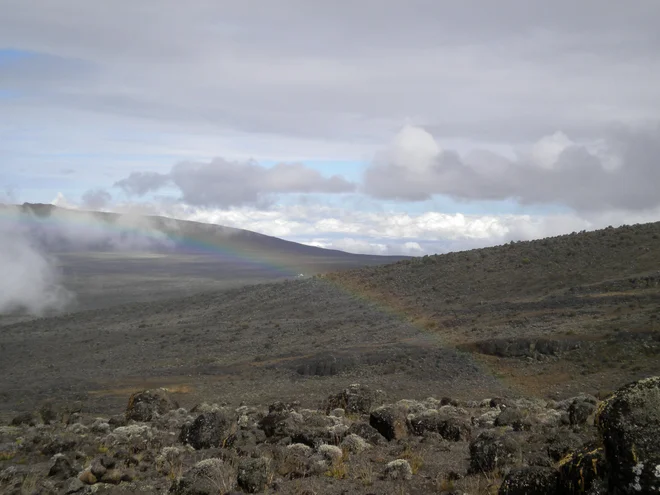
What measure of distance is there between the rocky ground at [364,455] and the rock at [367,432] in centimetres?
2

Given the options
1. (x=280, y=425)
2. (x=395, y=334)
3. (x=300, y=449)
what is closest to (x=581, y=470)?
(x=300, y=449)

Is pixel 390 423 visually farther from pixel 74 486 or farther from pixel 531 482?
pixel 531 482

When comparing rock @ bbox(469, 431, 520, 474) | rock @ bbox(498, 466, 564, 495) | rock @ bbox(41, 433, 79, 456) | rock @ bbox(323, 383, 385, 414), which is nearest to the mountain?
rock @ bbox(41, 433, 79, 456)

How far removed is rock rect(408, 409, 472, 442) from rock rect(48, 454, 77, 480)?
5.43 metres

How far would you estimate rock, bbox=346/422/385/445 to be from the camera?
1038cm

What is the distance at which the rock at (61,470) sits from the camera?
9760mm

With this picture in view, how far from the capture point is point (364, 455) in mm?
9414

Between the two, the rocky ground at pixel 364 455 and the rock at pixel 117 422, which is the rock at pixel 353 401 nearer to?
the rocky ground at pixel 364 455

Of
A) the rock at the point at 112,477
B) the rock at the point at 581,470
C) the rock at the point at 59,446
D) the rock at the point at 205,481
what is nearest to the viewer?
the rock at the point at 581,470

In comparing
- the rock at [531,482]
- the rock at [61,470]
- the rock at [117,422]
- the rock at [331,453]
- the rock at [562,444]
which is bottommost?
the rock at [117,422]

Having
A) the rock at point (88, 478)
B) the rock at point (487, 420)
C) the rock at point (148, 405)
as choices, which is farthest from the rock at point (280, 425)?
the rock at point (148, 405)

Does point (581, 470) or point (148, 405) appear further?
point (148, 405)

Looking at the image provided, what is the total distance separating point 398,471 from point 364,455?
1.38 meters

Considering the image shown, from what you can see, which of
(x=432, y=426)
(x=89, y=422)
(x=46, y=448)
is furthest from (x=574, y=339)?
(x=46, y=448)
